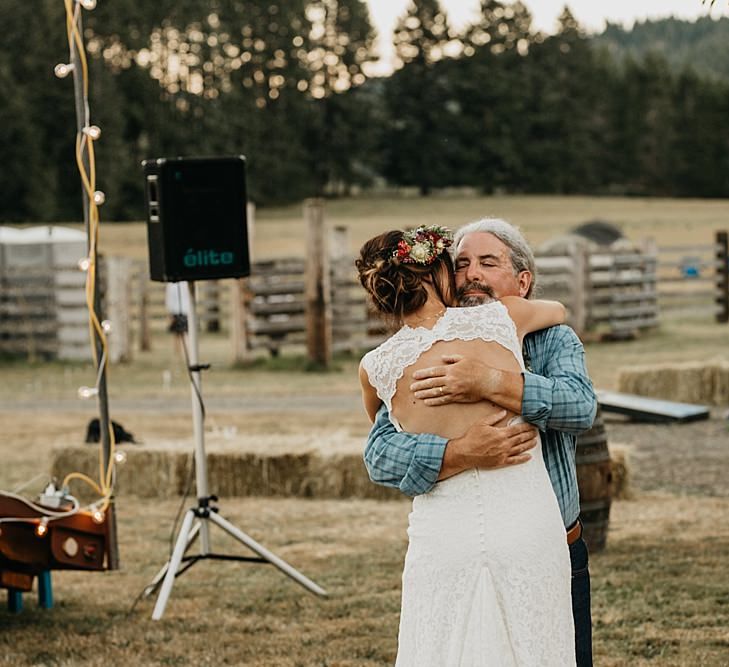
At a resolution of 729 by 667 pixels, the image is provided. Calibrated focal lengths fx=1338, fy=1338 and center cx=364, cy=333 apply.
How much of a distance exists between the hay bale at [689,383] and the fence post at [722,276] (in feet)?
37.4

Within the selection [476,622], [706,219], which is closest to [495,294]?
[476,622]

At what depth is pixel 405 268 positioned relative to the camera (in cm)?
338

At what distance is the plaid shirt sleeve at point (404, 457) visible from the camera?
337 centimetres

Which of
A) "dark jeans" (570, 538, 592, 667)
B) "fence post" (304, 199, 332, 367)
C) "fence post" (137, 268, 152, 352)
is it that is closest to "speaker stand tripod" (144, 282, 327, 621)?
"dark jeans" (570, 538, 592, 667)

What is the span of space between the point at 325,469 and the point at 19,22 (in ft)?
187

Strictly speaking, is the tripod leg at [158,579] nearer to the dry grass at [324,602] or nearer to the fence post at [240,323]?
the dry grass at [324,602]

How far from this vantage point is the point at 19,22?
6216 cm

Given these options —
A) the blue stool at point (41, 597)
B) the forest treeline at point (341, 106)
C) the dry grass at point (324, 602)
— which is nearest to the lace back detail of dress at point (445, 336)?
the dry grass at point (324, 602)

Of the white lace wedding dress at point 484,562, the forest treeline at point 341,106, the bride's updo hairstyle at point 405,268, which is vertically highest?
the forest treeline at point 341,106

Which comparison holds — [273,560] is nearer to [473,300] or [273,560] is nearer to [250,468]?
[250,468]

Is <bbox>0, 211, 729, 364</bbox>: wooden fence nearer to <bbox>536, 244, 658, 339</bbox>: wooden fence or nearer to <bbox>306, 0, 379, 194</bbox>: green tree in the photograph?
<bbox>536, 244, 658, 339</bbox>: wooden fence

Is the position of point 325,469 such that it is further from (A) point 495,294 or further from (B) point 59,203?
(B) point 59,203

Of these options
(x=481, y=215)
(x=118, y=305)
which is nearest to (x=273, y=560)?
(x=118, y=305)

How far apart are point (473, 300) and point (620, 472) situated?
5.80 metres
